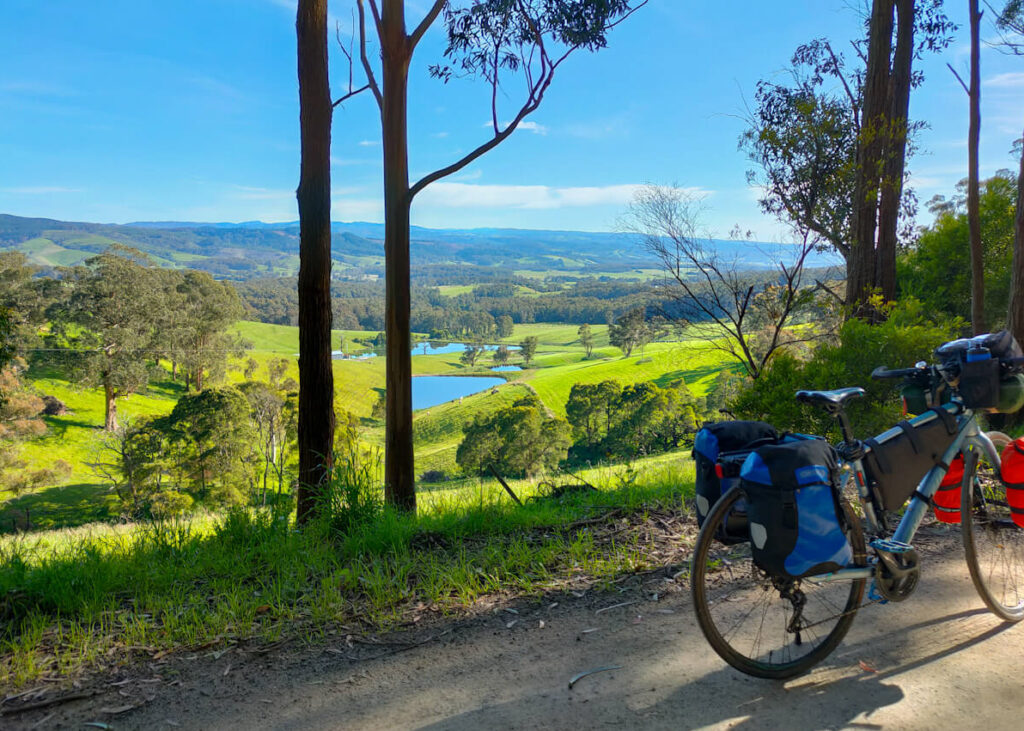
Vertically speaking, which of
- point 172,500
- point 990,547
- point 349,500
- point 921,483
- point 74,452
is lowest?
point 74,452

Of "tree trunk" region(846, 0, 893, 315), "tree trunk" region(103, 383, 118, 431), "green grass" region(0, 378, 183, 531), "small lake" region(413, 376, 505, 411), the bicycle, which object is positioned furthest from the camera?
"small lake" region(413, 376, 505, 411)

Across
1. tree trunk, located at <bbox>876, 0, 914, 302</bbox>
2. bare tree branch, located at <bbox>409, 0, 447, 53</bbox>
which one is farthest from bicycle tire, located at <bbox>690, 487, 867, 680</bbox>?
tree trunk, located at <bbox>876, 0, 914, 302</bbox>

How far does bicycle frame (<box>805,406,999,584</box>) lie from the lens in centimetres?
266

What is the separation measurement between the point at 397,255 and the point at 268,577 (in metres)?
3.31

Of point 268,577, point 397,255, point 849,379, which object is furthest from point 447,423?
point 268,577

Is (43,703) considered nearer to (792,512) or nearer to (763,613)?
(792,512)

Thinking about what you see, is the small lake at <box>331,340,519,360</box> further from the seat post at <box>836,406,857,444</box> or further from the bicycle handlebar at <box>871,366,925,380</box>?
the seat post at <box>836,406,857,444</box>

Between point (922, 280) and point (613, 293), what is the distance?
118 meters

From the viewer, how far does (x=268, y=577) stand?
3.52 m

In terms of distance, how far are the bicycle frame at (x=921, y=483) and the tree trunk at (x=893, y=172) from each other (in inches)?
275

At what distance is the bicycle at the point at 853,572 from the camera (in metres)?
2.49

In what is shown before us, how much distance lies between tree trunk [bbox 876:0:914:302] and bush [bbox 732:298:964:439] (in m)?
3.19

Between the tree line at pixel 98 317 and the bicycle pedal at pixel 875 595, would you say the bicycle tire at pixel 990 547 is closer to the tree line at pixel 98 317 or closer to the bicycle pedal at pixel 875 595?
the bicycle pedal at pixel 875 595

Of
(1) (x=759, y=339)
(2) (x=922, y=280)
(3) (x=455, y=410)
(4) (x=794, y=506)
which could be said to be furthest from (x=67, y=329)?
(4) (x=794, y=506)
